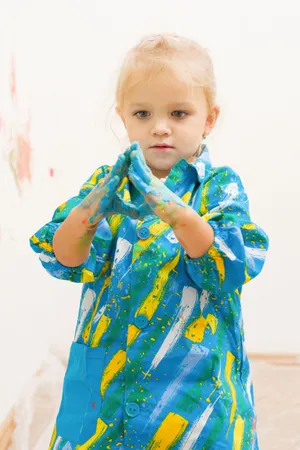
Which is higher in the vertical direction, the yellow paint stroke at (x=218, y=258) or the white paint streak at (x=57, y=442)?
the yellow paint stroke at (x=218, y=258)

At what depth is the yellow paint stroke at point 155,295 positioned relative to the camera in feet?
2.63

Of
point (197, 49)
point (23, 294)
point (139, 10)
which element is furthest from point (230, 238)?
point (139, 10)

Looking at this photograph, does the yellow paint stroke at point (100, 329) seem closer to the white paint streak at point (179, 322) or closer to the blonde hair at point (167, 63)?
the white paint streak at point (179, 322)

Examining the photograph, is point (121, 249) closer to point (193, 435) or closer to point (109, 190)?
point (109, 190)

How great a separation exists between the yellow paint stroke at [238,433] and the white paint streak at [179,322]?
0.42 feet

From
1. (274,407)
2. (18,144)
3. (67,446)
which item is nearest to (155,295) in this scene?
(67,446)

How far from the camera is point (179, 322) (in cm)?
80

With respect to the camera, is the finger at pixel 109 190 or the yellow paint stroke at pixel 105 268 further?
the yellow paint stroke at pixel 105 268

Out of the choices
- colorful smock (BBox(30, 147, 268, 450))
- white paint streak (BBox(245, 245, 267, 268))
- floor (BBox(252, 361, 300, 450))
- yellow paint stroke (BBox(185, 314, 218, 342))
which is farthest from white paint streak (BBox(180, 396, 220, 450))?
floor (BBox(252, 361, 300, 450))

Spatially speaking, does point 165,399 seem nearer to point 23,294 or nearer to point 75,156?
point 23,294

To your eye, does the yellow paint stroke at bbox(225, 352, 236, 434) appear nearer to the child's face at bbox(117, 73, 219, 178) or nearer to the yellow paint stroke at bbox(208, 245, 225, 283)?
the yellow paint stroke at bbox(208, 245, 225, 283)

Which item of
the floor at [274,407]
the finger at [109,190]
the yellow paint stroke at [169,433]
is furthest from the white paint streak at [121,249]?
the floor at [274,407]

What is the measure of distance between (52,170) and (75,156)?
0.19 meters

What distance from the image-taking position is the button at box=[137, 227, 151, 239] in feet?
2.72
